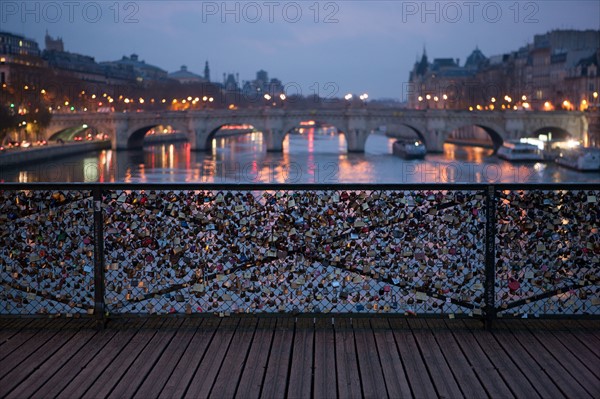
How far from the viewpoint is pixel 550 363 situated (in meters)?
4.19

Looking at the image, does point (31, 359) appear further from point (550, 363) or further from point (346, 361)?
point (550, 363)

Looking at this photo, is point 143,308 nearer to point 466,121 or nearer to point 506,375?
point 506,375

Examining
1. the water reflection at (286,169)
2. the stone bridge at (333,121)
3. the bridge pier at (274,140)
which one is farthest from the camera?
the bridge pier at (274,140)

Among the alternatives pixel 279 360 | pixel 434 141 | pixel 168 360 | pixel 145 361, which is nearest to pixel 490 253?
pixel 279 360

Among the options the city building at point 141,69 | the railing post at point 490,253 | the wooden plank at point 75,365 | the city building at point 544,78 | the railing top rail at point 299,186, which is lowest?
the wooden plank at point 75,365

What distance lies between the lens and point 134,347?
14.7 feet

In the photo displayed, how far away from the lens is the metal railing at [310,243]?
486 centimetres

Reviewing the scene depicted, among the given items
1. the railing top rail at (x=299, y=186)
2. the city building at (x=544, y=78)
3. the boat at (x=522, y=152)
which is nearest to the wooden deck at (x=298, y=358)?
the railing top rail at (x=299, y=186)

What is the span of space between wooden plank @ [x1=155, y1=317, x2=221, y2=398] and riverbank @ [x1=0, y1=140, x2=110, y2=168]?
108ft

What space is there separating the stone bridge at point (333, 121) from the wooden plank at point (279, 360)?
158 ft

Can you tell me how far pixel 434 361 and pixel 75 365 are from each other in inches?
69.0

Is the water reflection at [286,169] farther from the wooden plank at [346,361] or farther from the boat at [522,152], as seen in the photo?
the wooden plank at [346,361]

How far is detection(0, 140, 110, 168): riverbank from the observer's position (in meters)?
36.6

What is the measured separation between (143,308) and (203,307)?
0.35 metres
